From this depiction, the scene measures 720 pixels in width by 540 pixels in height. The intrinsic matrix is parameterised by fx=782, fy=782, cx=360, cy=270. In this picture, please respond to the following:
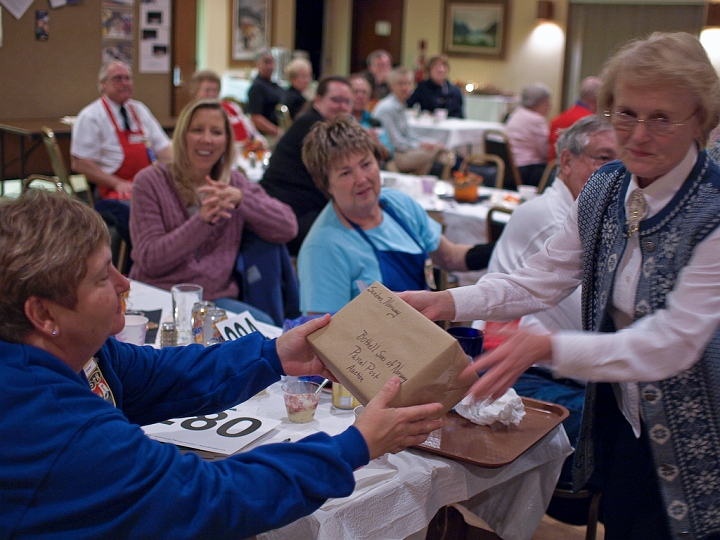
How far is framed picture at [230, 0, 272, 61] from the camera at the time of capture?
37.9ft

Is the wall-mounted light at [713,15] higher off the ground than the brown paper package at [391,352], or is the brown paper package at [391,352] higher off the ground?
the wall-mounted light at [713,15]

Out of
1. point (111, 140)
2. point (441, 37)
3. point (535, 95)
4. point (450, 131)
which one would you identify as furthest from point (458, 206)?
point (441, 37)

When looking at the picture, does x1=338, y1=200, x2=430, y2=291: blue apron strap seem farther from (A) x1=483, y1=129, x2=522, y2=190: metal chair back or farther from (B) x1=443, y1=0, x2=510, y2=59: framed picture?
(B) x1=443, y1=0, x2=510, y2=59: framed picture

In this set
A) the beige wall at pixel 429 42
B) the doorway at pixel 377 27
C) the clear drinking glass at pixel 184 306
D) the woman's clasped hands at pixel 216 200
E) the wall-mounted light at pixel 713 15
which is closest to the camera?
the clear drinking glass at pixel 184 306

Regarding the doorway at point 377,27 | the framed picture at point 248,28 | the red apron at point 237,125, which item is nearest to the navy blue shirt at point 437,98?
the framed picture at point 248,28

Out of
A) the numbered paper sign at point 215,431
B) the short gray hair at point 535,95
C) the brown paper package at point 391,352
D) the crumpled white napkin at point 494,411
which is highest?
the short gray hair at point 535,95

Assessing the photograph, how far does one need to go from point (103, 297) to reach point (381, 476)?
67 cm

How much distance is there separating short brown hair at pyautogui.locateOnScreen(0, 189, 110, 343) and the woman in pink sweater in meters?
1.86

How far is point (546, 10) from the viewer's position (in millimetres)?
12000

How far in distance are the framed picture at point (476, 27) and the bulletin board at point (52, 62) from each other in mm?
6691

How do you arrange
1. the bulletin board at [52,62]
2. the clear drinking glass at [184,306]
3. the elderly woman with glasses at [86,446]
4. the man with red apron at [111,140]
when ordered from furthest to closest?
1. the bulletin board at [52,62]
2. the man with red apron at [111,140]
3. the clear drinking glass at [184,306]
4. the elderly woman with glasses at [86,446]

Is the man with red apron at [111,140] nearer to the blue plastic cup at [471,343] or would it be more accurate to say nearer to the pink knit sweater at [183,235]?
the pink knit sweater at [183,235]

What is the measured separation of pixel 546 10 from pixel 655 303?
11.6m

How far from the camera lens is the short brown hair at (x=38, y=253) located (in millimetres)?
1069
